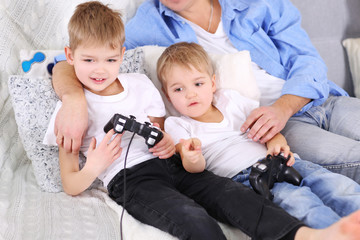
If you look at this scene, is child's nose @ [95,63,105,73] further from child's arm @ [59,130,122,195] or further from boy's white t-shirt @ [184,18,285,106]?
boy's white t-shirt @ [184,18,285,106]

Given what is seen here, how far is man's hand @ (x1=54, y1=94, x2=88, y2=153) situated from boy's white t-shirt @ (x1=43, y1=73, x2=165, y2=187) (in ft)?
0.19

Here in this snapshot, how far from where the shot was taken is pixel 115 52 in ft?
4.01

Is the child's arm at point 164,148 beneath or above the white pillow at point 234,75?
beneath

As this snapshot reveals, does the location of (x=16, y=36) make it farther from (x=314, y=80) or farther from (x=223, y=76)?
(x=314, y=80)

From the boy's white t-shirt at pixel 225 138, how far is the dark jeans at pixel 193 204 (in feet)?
0.24

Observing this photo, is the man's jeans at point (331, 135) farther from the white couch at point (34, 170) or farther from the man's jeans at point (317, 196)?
the white couch at point (34, 170)

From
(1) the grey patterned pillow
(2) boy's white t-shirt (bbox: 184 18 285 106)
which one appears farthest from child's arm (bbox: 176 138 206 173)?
(2) boy's white t-shirt (bbox: 184 18 285 106)

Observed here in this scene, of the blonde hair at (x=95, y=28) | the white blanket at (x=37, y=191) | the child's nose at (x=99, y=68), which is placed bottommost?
the white blanket at (x=37, y=191)

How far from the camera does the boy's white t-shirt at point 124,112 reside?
4.09ft

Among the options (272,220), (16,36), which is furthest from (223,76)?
(16,36)

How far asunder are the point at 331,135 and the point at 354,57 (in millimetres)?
889

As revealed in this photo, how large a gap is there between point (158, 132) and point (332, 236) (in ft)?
1.77

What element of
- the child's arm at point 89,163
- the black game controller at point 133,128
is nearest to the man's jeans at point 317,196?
the black game controller at point 133,128

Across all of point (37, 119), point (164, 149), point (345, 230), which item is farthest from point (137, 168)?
point (345, 230)
